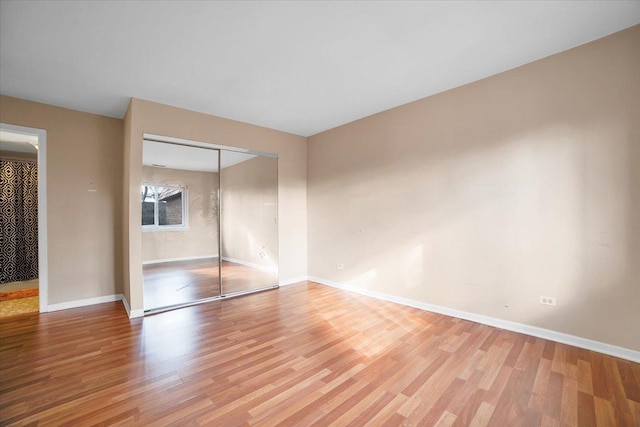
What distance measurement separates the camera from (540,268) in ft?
8.92

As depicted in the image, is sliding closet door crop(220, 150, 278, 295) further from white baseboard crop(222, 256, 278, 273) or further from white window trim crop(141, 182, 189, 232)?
white window trim crop(141, 182, 189, 232)

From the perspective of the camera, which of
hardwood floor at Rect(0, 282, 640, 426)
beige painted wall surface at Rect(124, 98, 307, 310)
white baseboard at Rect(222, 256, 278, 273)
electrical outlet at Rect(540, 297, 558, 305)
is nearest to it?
hardwood floor at Rect(0, 282, 640, 426)

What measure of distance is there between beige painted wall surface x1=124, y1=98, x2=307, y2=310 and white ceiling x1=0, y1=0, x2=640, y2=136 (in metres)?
0.30

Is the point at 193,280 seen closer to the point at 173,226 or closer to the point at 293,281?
the point at 173,226

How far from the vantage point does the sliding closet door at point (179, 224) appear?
3598mm

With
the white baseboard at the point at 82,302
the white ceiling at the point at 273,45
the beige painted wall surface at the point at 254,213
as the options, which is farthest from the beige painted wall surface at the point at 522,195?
the white baseboard at the point at 82,302

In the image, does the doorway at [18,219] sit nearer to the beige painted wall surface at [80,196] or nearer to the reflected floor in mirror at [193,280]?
the beige painted wall surface at [80,196]

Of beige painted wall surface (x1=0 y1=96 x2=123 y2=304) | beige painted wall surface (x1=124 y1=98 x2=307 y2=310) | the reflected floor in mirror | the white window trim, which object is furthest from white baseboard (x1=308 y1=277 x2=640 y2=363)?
beige painted wall surface (x1=0 y1=96 x2=123 y2=304)

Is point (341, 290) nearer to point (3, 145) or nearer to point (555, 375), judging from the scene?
point (555, 375)

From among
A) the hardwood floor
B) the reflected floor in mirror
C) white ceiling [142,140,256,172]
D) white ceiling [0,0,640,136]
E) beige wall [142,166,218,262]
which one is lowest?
the hardwood floor

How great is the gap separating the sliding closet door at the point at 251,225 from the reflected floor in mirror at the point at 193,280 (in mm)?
18

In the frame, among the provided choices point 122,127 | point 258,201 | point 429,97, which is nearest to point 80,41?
point 122,127

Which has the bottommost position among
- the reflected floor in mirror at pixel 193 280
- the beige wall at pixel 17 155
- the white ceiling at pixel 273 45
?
the reflected floor in mirror at pixel 193 280

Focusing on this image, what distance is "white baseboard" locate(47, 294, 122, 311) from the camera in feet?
12.1
